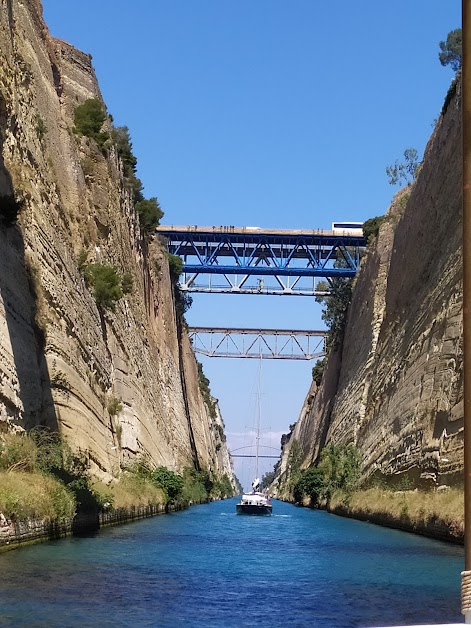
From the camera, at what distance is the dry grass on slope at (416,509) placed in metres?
19.9

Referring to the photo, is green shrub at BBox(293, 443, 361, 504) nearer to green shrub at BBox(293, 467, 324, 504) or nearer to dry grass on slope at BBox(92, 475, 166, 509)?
green shrub at BBox(293, 467, 324, 504)

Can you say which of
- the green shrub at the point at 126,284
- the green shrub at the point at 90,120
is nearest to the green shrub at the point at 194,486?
the green shrub at the point at 126,284

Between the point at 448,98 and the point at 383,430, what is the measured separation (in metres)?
12.6

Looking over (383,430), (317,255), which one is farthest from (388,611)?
(317,255)

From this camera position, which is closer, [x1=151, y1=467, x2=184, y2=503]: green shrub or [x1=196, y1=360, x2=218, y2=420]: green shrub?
[x1=151, y1=467, x2=184, y2=503]: green shrub

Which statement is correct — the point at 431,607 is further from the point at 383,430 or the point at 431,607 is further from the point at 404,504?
the point at 383,430

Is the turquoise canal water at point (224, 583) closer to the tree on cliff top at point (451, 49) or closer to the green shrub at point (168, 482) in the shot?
the green shrub at point (168, 482)

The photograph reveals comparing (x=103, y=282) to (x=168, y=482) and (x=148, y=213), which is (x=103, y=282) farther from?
(x=148, y=213)

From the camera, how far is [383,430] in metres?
35.7

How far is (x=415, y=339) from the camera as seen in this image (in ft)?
108

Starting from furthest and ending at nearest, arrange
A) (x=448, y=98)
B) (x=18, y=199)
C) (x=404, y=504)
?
(x=448, y=98)
(x=404, y=504)
(x=18, y=199)

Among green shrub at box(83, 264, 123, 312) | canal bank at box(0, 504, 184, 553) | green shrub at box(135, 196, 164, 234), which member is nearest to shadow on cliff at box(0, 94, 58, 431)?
canal bank at box(0, 504, 184, 553)

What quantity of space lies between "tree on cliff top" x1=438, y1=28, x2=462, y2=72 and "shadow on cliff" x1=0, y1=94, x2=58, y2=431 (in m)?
33.9

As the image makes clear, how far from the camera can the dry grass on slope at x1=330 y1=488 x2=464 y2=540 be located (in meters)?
19.9
